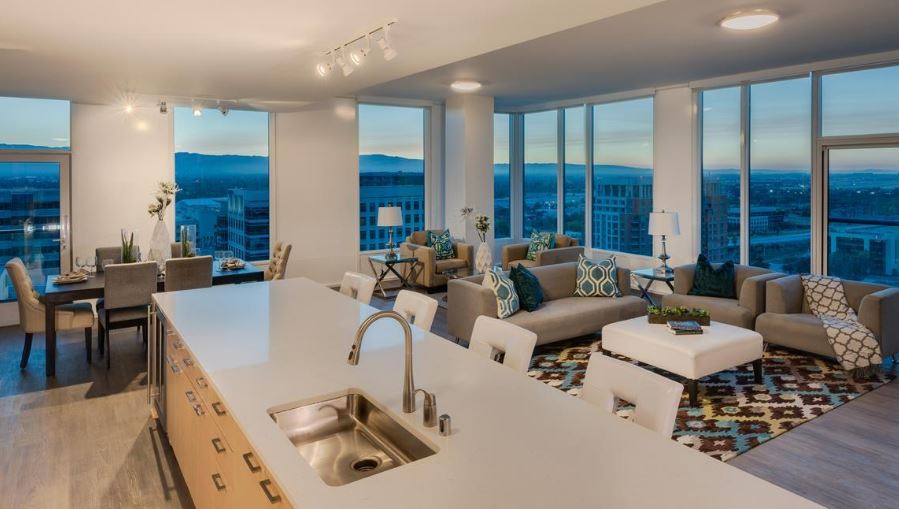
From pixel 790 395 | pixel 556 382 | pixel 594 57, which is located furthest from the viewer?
pixel 594 57

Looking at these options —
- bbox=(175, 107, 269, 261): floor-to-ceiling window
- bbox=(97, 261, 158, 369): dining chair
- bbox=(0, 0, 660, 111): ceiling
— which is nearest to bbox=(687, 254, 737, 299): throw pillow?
bbox=(0, 0, 660, 111): ceiling

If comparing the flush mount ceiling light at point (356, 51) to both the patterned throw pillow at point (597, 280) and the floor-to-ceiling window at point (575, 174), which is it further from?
the floor-to-ceiling window at point (575, 174)

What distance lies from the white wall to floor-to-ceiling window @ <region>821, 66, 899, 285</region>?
19.7 ft

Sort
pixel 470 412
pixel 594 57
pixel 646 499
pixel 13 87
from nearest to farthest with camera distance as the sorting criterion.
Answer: pixel 646 499 → pixel 470 412 → pixel 13 87 → pixel 594 57

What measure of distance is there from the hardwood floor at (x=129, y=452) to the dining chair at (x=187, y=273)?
844 millimetres

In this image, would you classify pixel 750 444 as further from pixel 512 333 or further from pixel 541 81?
pixel 541 81

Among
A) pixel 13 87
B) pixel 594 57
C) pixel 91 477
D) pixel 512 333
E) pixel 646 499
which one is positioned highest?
pixel 594 57

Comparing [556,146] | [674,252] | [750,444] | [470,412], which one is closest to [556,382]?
[750,444]

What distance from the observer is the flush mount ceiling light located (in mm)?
3783

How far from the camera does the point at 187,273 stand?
5.21 meters

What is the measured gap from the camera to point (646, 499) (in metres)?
1.32

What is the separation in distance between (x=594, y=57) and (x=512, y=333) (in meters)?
4.67

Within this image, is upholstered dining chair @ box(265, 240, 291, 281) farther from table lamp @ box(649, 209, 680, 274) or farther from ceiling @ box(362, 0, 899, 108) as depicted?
table lamp @ box(649, 209, 680, 274)

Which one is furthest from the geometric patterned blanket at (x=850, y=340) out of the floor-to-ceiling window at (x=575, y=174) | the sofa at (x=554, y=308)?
the floor-to-ceiling window at (x=575, y=174)
